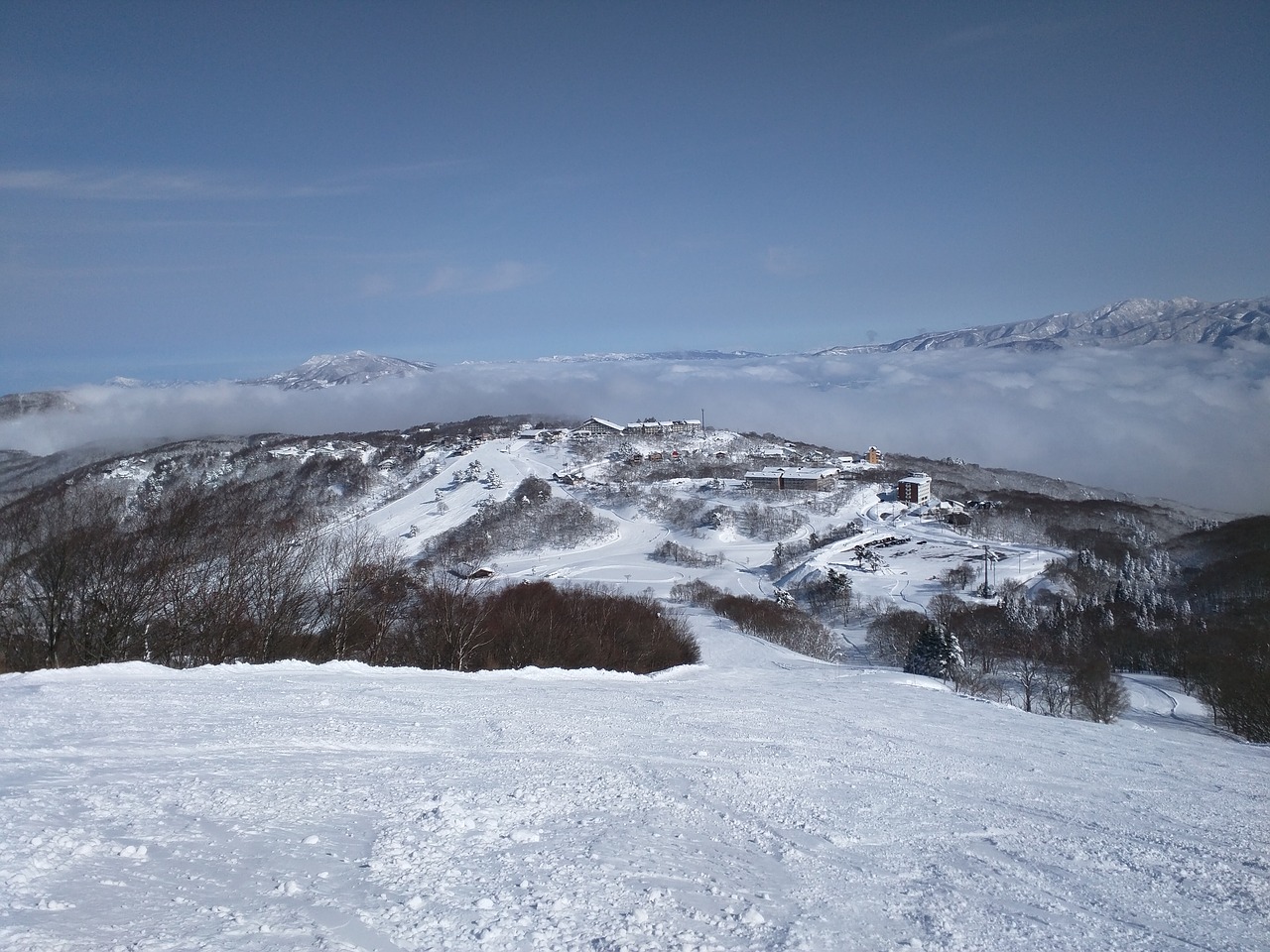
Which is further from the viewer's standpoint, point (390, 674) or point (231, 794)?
point (390, 674)

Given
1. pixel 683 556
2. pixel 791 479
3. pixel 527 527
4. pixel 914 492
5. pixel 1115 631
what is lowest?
pixel 1115 631

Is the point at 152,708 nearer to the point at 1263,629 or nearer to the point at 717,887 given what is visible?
the point at 717,887

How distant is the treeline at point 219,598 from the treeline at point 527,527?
39.8 m

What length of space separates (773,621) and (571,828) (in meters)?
32.8

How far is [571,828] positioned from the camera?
463cm

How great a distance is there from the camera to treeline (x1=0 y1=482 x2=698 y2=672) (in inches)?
481

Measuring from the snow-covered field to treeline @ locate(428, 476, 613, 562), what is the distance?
51.0 meters

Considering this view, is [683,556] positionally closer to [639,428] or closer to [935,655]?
[935,655]

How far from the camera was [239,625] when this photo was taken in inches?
551

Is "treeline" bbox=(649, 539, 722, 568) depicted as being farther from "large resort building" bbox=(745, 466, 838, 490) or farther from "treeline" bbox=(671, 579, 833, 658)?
"large resort building" bbox=(745, 466, 838, 490)

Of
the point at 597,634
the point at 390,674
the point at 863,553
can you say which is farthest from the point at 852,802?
the point at 863,553

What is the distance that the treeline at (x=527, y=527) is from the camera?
6026 cm

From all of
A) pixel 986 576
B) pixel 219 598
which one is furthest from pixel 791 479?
pixel 219 598

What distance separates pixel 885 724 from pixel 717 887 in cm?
643
